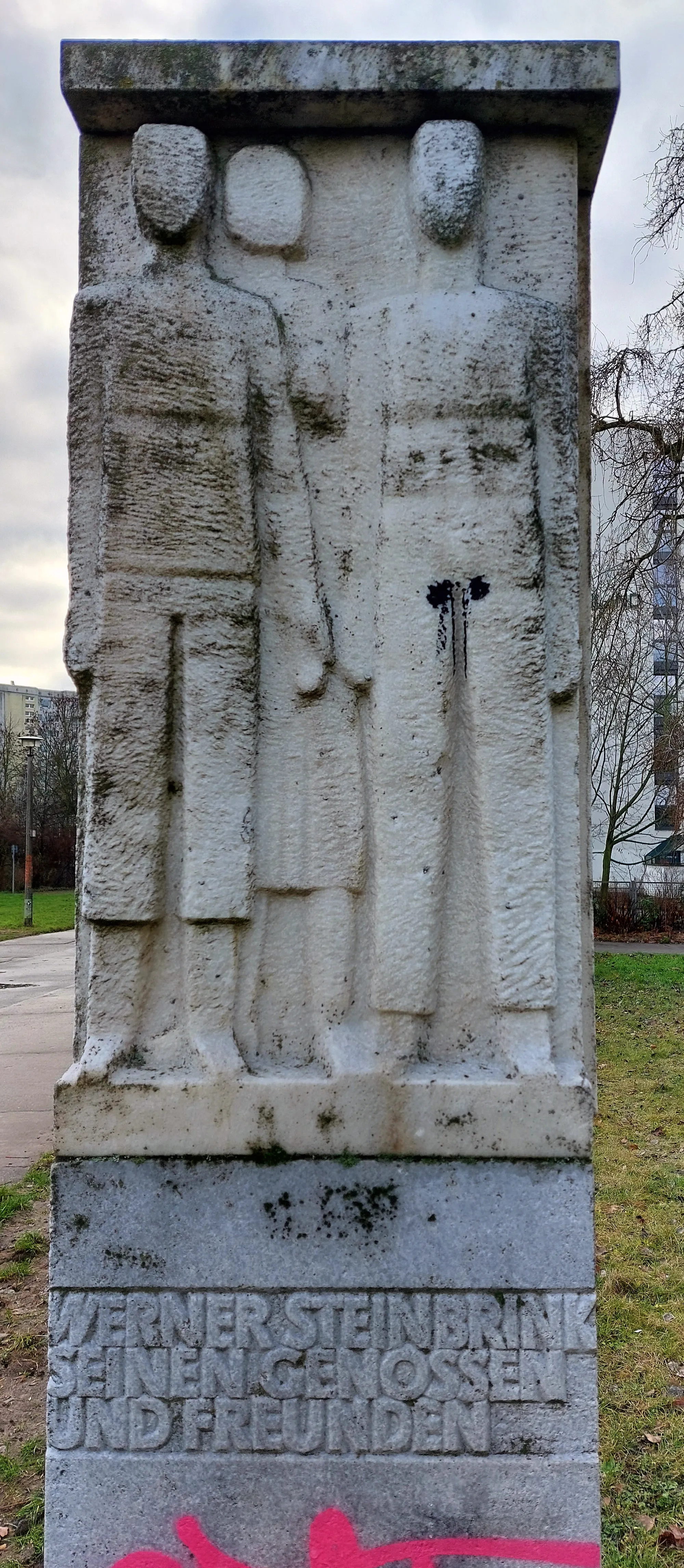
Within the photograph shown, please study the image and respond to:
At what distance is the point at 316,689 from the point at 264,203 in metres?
1.10

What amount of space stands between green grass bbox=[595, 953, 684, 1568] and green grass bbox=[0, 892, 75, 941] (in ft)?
47.4

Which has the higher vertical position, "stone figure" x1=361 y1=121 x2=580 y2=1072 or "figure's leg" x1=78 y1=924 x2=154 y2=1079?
"stone figure" x1=361 y1=121 x2=580 y2=1072

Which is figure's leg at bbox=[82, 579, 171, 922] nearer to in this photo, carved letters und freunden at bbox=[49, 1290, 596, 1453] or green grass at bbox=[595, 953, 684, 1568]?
carved letters und freunden at bbox=[49, 1290, 596, 1453]

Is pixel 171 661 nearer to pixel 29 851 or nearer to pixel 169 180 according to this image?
pixel 169 180

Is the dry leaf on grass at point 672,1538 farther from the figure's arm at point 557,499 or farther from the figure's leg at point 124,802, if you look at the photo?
the figure's arm at point 557,499

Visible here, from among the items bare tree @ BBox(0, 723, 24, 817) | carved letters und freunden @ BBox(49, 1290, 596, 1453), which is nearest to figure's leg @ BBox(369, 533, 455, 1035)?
carved letters und freunden @ BBox(49, 1290, 596, 1453)

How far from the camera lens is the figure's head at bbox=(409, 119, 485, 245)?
234cm

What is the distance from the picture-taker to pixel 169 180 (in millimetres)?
2348

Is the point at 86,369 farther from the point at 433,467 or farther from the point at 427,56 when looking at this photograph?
the point at 427,56

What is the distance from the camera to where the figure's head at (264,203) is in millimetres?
2395

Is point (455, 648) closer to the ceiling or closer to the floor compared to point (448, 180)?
closer to the floor

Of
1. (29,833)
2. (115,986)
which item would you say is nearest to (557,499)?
(115,986)

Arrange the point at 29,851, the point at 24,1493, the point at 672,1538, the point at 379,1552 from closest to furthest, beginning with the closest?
the point at 379,1552 < the point at 672,1538 < the point at 24,1493 < the point at 29,851

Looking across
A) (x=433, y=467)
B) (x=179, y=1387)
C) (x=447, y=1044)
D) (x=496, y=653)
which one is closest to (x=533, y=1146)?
(x=447, y=1044)
